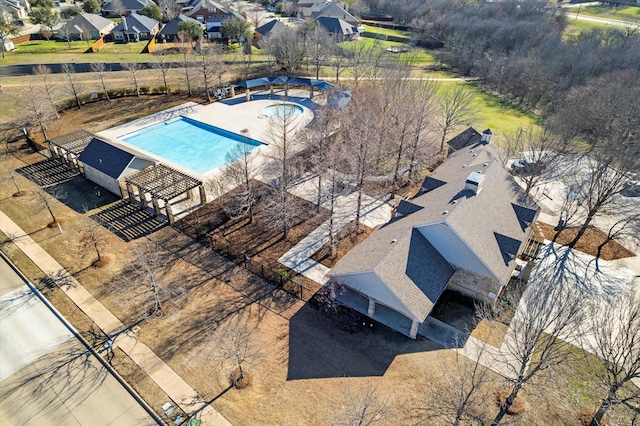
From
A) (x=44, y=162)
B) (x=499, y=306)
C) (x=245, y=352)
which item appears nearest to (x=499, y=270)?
(x=499, y=306)

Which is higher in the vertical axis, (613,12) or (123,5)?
(613,12)

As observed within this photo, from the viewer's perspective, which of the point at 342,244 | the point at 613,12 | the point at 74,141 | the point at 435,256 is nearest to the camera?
the point at 435,256

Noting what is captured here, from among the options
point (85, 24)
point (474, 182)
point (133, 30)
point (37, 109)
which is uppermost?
point (85, 24)

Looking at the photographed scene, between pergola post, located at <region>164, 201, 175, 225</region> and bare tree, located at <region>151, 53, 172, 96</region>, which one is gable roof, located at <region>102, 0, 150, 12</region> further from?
pergola post, located at <region>164, 201, 175, 225</region>

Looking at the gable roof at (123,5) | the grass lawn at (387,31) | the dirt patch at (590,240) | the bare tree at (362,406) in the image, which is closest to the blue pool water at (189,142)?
the bare tree at (362,406)

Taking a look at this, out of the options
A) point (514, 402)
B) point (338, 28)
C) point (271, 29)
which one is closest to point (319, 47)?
point (271, 29)

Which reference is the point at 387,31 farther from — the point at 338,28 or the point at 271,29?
the point at 271,29

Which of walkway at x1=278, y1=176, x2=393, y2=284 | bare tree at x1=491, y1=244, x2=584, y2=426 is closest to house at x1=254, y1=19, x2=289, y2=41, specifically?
walkway at x1=278, y1=176, x2=393, y2=284
